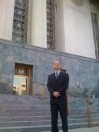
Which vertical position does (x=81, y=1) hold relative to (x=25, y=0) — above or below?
above

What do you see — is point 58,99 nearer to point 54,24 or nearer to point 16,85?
point 16,85

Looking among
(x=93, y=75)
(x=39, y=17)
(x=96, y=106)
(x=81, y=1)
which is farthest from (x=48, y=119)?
(x=81, y=1)

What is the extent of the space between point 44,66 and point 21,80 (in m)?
2.14

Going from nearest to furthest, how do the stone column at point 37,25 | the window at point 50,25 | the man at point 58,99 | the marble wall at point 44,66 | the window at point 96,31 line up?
1. the man at point 58,99
2. the marble wall at point 44,66
3. the stone column at point 37,25
4. the window at point 50,25
5. the window at point 96,31

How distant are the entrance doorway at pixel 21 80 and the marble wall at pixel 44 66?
78 cm

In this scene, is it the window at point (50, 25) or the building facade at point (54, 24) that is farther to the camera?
the window at point (50, 25)

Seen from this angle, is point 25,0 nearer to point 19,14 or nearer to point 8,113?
point 19,14

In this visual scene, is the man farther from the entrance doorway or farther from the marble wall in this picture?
the entrance doorway

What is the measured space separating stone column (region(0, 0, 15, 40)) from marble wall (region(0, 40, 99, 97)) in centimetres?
227

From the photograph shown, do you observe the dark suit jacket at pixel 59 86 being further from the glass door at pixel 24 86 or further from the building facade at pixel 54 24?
the building facade at pixel 54 24

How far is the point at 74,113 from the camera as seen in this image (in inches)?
279

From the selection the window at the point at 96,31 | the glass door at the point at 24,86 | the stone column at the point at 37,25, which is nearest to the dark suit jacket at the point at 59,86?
the glass door at the point at 24,86

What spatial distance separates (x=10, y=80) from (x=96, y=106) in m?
6.03

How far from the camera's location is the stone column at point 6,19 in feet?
46.7
